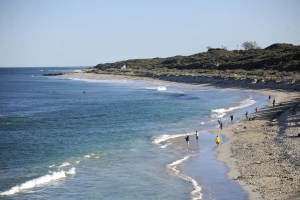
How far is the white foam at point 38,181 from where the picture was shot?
18.6 meters

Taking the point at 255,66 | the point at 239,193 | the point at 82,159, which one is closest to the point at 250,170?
the point at 239,193

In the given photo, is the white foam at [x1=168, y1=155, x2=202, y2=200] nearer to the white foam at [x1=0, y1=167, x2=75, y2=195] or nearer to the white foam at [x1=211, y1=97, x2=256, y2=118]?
the white foam at [x1=0, y1=167, x2=75, y2=195]

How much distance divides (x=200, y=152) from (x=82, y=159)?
8971mm

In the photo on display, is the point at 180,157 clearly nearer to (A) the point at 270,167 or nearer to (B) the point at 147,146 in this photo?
(B) the point at 147,146

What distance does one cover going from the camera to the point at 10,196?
17.9 metres

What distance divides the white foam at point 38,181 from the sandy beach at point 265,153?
10.1 m

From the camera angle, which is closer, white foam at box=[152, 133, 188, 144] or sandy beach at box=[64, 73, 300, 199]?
sandy beach at box=[64, 73, 300, 199]

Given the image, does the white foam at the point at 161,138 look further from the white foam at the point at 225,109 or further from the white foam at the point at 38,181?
the white foam at the point at 225,109

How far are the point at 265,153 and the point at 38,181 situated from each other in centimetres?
1530

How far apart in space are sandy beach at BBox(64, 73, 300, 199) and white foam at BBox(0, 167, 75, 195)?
10.1 meters

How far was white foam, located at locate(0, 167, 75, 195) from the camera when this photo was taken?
18562 millimetres

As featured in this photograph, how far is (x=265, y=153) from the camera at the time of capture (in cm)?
2423

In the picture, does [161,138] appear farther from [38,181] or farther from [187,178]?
[38,181]

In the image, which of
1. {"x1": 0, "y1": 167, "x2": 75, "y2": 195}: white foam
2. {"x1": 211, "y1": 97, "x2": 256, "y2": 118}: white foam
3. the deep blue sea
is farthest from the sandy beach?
{"x1": 0, "y1": 167, "x2": 75, "y2": 195}: white foam
